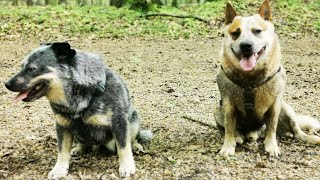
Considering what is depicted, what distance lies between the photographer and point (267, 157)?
4.62 m

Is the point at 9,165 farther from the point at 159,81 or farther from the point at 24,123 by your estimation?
the point at 159,81

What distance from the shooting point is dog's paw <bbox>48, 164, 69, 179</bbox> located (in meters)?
4.37

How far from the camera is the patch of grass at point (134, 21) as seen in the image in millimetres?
13203

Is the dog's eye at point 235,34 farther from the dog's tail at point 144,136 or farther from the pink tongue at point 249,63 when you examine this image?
the dog's tail at point 144,136

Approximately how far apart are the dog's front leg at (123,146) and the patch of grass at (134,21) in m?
8.71

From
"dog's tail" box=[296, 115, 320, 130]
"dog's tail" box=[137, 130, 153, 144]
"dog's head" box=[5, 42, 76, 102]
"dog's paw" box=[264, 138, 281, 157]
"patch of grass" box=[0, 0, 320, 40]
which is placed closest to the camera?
"dog's head" box=[5, 42, 76, 102]

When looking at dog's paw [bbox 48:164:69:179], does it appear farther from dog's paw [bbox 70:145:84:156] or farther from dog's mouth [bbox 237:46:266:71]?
dog's mouth [bbox 237:46:266:71]

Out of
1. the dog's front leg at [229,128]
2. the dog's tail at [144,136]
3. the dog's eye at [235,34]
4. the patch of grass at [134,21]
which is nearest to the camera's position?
the dog's eye at [235,34]

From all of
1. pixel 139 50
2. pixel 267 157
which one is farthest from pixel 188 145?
pixel 139 50

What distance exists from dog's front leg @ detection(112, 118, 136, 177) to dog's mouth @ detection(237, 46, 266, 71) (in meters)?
1.25

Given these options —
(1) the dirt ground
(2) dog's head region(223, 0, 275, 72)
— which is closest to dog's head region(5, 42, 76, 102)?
(1) the dirt ground

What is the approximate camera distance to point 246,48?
4379mm

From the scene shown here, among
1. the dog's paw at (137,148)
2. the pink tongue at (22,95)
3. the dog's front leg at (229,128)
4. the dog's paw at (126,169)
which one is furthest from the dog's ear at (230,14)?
the pink tongue at (22,95)

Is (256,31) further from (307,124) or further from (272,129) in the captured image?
(307,124)
